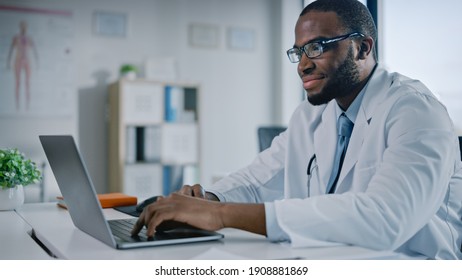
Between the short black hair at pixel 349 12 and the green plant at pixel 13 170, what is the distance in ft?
2.43

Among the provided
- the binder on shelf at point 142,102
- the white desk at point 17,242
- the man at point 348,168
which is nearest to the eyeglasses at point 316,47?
the man at point 348,168

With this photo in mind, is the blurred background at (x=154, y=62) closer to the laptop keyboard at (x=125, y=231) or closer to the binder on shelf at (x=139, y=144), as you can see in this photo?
the binder on shelf at (x=139, y=144)

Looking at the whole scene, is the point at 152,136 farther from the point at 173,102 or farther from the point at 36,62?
the point at 36,62

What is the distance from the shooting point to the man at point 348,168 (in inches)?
29.4

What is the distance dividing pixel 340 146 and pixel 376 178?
0.27m

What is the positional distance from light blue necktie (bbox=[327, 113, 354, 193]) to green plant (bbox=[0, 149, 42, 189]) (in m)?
0.71

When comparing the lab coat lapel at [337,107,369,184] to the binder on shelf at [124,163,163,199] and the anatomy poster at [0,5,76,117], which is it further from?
the anatomy poster at [0,5,76,117]

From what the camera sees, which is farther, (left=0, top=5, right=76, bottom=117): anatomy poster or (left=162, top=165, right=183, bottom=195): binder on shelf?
(left=162, top=165, right=183, bottom=195): binder on shelf

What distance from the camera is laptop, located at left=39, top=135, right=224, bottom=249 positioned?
70 cm

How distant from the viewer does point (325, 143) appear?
1089 millimetres

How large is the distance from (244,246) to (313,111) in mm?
565

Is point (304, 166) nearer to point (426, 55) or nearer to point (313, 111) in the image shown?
point (313, 111)

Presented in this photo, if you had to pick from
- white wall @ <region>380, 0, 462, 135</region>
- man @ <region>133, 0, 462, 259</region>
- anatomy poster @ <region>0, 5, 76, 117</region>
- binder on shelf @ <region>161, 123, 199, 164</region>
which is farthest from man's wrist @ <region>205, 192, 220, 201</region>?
anatomy poster @ <region>0, 5, 76, 117</region>
